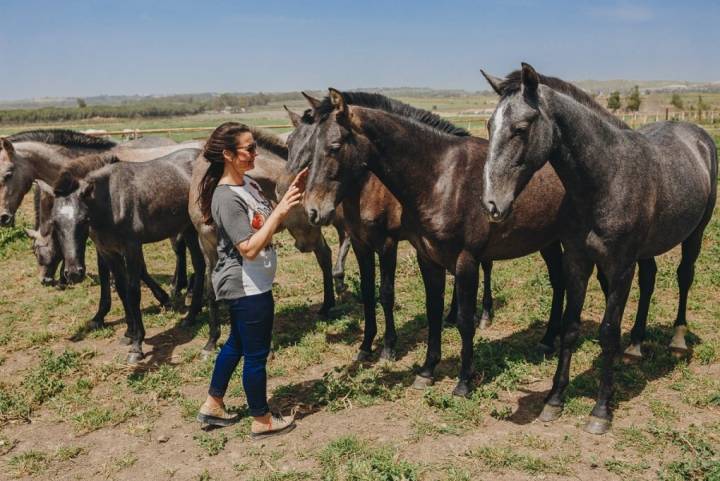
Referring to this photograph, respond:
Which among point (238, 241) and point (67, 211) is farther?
point (67, 211)

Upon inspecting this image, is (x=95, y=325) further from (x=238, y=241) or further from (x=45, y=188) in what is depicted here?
(x=238, y=241)

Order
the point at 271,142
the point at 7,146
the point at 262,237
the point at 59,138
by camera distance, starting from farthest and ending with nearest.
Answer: the point at 59,138
the point at 7,146
the point at 271,142
the point at 262,237

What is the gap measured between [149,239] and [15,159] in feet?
8.57

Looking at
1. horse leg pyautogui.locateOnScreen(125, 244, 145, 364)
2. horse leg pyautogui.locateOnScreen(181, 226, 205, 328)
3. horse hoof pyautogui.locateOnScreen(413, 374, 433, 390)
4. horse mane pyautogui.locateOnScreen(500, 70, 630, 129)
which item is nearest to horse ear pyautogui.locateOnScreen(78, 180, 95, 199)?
horse leg pyautogui.locateOnScreen(125, 244, 145, 364)

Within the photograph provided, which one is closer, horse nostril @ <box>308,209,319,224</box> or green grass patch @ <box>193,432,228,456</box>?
horse nostril @ <box>308,209,319,224</box>

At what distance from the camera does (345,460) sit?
3777 mm

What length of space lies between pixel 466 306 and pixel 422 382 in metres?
0.89

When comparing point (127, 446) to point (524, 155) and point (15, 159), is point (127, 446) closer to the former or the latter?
point (524, 155)

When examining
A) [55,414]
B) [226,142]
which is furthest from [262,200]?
[55,414]

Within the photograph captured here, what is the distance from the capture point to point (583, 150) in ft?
12.2

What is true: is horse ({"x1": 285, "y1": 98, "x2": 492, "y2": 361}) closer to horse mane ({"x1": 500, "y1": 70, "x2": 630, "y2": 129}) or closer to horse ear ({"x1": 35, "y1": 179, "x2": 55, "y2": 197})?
horse mane ({"x1": 500, "y1": 70, "x2": 630, "y2": 129})

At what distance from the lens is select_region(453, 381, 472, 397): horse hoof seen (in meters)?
4.66

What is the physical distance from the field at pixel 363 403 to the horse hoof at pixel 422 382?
76 mm

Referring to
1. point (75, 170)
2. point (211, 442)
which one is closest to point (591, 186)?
point (211, 442)
